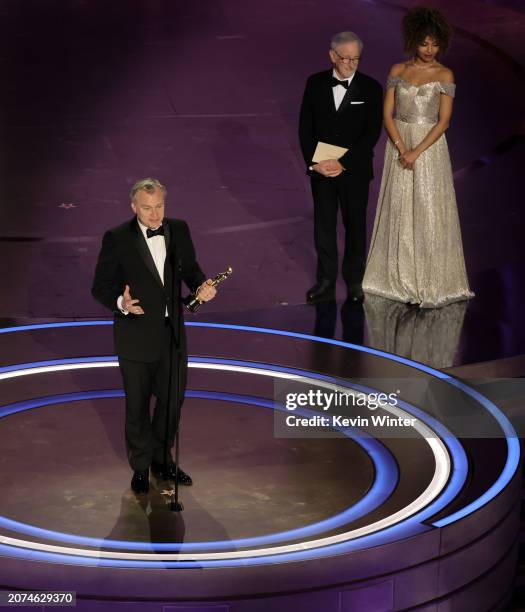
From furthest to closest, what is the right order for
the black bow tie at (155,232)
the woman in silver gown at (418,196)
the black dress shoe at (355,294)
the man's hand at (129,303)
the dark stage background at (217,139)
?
the dark stage background at (217,139), the black dress shoe at (355,294), the woman in silver gown at (418,196), the black bow tie at (155,232), the man's hand at (129,303)

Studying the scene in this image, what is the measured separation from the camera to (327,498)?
216 inches

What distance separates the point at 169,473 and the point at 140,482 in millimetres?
158

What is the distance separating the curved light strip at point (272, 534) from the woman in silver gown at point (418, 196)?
193cm

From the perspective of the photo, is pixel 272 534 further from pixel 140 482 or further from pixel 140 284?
pixel 140 284

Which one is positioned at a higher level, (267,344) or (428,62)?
(428,62)

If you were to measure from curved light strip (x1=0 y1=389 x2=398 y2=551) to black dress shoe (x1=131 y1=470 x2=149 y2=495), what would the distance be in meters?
0.51

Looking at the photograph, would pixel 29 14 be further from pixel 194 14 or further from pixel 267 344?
pixel 267 344

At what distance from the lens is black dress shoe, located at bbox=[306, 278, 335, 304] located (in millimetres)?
8156

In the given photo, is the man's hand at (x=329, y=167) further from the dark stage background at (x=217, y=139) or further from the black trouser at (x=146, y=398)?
the black trouser at (x=146, y=398)

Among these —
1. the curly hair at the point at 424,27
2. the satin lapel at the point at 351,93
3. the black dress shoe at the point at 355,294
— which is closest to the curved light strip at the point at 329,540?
the black dress shoe at the point at 355,294

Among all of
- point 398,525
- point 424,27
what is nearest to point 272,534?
point 398,525

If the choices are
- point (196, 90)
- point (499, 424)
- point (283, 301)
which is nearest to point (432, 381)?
point (499, 424)

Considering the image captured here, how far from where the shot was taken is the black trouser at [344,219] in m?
7.92

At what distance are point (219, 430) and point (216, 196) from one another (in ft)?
13.9
